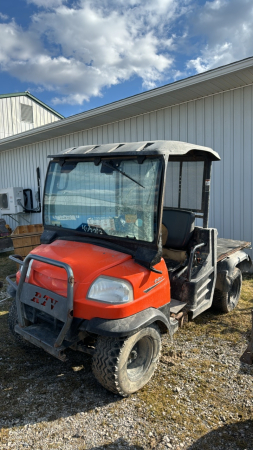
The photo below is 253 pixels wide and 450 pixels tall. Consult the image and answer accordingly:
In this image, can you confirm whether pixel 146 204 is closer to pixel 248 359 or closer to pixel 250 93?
pixel 248 359

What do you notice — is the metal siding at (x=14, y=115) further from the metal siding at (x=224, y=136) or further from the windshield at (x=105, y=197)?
the windshield at (x=105, y=197)

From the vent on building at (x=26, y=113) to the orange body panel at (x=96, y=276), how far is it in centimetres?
1610

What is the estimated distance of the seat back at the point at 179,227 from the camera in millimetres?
3943

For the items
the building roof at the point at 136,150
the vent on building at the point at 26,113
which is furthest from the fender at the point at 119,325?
the vent on building at the point at 26,113

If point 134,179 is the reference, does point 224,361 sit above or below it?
below

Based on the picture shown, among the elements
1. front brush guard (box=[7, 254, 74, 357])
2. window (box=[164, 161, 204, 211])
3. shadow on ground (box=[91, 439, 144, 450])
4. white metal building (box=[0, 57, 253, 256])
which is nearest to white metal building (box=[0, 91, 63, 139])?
white metal building (box=[0, 57, 253, 256])

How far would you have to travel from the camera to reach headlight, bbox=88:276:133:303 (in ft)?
8.30

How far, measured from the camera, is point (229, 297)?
4.54 meters

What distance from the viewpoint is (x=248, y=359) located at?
7.37ft

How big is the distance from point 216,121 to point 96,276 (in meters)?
5.38

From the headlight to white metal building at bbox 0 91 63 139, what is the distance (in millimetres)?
15609

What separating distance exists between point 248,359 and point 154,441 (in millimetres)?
890

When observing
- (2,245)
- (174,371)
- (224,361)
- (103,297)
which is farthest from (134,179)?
(2,245)

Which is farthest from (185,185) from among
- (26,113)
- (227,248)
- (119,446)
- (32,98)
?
(32,98)
